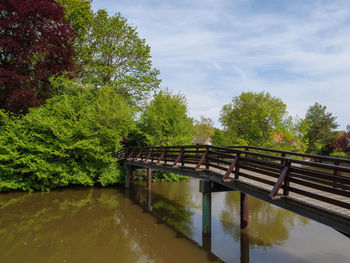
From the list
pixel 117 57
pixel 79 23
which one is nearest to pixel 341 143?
pixel 117 57

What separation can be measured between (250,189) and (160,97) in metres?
15.5

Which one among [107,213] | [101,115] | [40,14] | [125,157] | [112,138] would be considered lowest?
[107,213]

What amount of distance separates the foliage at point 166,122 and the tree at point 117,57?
439cm

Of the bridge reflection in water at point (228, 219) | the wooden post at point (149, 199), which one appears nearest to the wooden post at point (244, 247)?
the bridge reflection in water at point (228, 219)

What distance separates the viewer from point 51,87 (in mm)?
19641

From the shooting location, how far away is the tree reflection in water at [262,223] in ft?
28.8

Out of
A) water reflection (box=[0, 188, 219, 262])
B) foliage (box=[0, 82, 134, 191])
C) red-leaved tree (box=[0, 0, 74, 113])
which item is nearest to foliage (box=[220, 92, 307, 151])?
foliage (box=[0, 82, 134, 191])

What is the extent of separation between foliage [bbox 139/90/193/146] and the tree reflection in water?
8135mm

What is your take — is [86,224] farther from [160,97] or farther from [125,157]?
[160,97]

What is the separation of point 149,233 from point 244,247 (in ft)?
11.7

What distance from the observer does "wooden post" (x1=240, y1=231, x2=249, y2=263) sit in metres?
7.38

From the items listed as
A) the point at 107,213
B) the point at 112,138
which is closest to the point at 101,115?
the point at 112,138

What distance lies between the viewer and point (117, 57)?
23938mm

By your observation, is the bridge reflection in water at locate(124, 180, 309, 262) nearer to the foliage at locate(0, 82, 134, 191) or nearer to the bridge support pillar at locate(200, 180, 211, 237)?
the bridge support pillar at locate(200, 180, 211, 237)
